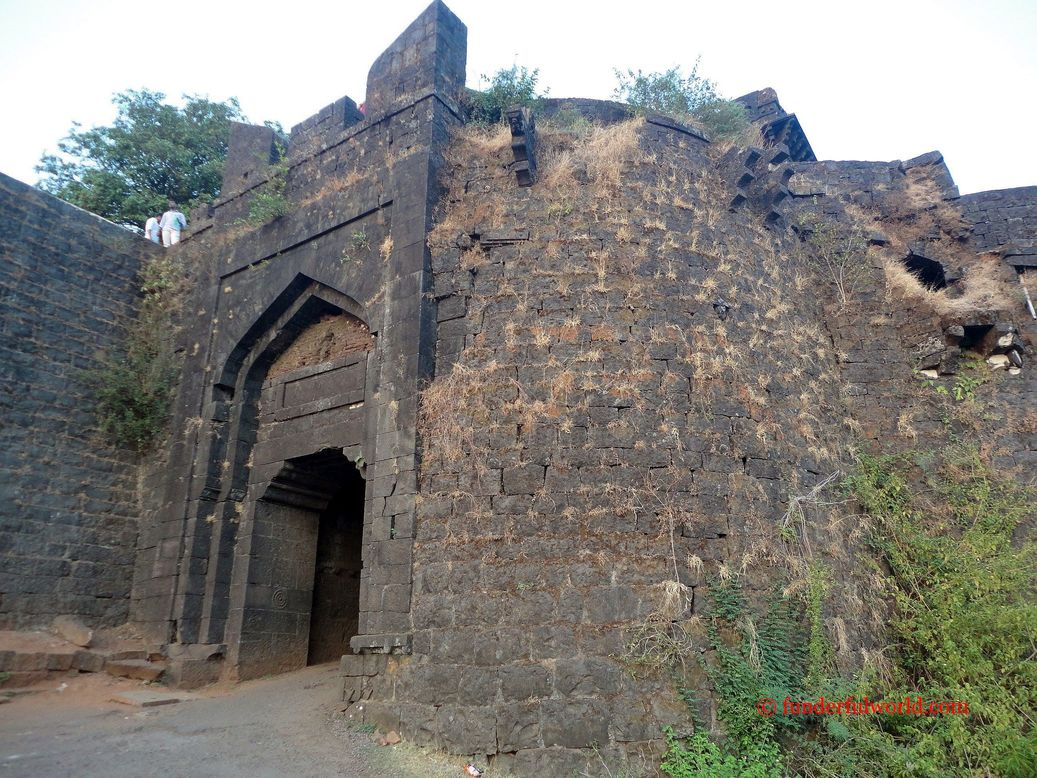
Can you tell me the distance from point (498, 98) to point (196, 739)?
7.99 m

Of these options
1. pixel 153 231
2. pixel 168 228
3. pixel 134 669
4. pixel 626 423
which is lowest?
pixel 134 669

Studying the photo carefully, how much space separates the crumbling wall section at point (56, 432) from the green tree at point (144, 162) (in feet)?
20.0

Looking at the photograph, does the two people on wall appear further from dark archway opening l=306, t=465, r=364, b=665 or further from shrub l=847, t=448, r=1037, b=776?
shrub l=847, t=448, r=1037, b=776

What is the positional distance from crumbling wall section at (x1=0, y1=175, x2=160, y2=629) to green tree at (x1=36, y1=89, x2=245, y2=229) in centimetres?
609

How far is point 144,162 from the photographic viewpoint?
17.7m

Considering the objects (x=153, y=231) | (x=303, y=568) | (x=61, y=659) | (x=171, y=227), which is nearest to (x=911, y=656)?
(x=303, y=568)

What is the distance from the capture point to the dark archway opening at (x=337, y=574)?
10.5m

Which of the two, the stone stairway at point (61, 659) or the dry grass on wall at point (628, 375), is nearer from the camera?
the dry grass on wall at point (628, 375)

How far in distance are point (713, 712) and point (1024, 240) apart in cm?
829

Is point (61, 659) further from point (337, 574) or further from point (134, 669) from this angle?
point (337, 574)

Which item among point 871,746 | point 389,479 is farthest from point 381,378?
point 871,746

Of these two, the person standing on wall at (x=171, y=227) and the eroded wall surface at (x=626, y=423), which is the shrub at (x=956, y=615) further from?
the person standing on wall at (x=171, y=227)

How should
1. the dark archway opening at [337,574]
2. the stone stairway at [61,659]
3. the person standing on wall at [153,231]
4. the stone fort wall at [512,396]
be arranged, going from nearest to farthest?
the stone fort wall at [512,396] < the stone stairway at [61,659] < the dark archway opening at [337,574] < the person standing on wall at [153,231]

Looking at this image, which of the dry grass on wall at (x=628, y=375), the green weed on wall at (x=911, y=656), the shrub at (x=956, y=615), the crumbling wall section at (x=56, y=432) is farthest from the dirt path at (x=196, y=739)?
the shrub at (x=956, y=615)
